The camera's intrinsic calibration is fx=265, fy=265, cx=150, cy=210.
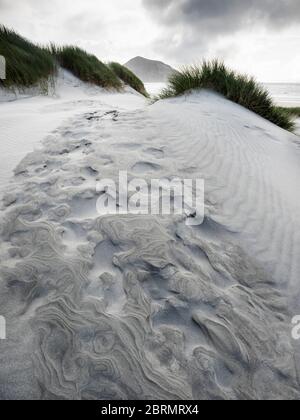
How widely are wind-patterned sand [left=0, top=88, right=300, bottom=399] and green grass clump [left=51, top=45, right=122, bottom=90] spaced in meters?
6.79

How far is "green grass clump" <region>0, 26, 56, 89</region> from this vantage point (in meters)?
5.59

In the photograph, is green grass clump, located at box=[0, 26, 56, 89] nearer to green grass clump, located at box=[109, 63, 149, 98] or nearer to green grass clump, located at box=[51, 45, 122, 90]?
green grass clump, located at box=[51, 45, 122, 90]

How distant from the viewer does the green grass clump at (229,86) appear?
4.80m

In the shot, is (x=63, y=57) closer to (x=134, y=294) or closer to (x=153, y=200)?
(x=153, y=200)

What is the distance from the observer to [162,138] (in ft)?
9.00

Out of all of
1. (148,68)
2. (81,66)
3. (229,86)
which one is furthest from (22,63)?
(148,68)

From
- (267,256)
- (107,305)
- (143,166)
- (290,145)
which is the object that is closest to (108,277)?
(107,305)

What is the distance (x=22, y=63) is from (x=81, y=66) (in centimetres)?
244

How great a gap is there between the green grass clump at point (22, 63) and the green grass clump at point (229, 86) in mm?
3224

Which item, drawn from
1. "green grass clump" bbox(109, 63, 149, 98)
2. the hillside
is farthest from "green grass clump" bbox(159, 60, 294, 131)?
the hillside

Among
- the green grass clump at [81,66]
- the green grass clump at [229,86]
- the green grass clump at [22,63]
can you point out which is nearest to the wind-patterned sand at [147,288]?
the green grass clump at [229,86]

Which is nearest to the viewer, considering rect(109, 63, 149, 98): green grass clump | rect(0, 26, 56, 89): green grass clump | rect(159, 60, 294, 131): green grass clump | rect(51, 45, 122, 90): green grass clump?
rect(159, 60, 294, 131): green grass clump

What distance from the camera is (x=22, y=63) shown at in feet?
19.6

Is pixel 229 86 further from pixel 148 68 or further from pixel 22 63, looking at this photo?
pixel 148 68
